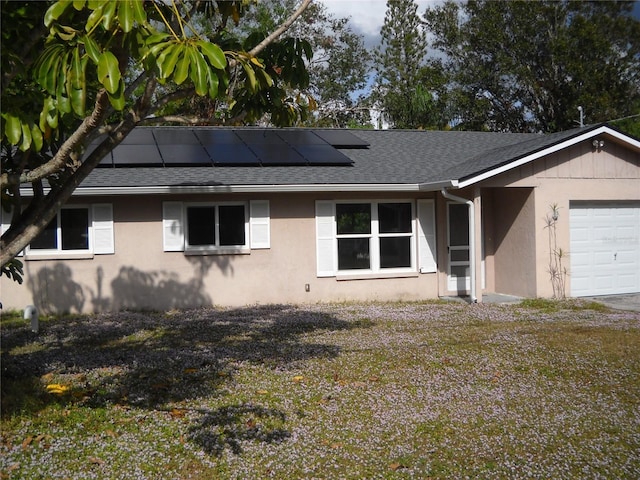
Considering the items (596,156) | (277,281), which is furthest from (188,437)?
(596,156)

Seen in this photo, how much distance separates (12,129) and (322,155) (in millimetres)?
11023

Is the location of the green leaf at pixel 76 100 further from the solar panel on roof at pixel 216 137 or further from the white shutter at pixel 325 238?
the solar panel on roof at pixel 216 137

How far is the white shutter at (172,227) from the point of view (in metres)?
13.3

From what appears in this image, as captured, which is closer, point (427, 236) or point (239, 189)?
point (239, 189)

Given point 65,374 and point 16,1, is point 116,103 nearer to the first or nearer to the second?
point 16,1

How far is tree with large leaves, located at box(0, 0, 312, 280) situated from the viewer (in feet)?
14.5

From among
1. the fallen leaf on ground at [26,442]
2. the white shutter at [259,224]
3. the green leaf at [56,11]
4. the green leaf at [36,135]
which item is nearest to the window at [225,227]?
the white shutter at [259,224]

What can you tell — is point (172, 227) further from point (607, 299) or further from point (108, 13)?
point (607, 299)

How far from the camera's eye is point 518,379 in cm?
761

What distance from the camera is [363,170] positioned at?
14578mm

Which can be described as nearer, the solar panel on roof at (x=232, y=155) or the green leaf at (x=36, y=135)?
the green leaf at (x=36, y=135)

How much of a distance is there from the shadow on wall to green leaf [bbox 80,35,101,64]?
360 inches

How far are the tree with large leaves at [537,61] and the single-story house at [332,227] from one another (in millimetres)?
20417

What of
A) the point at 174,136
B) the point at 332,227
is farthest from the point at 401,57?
the point at 332,227
